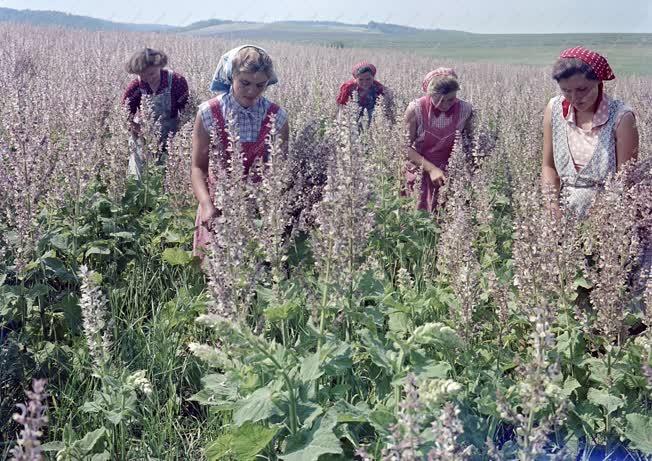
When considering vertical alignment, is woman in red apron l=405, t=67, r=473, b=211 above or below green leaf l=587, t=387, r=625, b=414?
above

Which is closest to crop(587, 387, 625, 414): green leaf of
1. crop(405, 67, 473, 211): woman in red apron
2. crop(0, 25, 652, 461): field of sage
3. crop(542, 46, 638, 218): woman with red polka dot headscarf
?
crop(0, 25, 652, 461): field of sage

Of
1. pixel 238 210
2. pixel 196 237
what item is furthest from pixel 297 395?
pixel 196 237

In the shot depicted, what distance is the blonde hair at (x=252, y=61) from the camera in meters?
3.41

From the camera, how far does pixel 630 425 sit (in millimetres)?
2209

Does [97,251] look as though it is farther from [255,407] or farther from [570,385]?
[570,385]

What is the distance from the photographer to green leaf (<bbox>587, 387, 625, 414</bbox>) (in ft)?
7.52

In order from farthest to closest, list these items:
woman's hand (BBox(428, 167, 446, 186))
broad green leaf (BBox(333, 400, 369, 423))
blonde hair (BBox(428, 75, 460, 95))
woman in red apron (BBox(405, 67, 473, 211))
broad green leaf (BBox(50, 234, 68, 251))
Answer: woman in red apron (BBox(405, 67, 473, 211)), blonde hair (BBox(428, 75, 460, 95)), woman's hand (BBox(428, 167, 446, 186)), broad green leaf (BBox(50, 234, 68, 251)), broad green leaf (BBox(333, 400, 369, 423))

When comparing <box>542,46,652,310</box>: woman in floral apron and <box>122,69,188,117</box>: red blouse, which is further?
<box>122,69,188,117</box>: red blouse

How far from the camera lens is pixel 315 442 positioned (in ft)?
6.27

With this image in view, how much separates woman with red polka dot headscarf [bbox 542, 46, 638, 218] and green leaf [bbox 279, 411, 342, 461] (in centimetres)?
186

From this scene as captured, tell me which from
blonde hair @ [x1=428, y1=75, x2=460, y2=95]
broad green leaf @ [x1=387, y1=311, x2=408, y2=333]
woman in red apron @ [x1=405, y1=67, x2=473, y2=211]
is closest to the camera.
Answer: broad green leaf @ [x1=387, y1=311, x2=408, y2=333]

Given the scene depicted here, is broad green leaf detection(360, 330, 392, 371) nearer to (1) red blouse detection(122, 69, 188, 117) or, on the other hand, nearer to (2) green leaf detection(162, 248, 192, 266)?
(2) green leaf detection(162, 248, 192, 266)

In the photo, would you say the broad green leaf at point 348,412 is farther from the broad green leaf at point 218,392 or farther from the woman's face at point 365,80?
the woman's face at point 365,80

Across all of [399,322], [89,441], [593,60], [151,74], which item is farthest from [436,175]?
[89,441]
